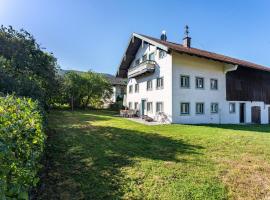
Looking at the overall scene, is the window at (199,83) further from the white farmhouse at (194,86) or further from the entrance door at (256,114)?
the entrance door at (256,114)

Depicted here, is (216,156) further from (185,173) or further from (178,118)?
(178,118)

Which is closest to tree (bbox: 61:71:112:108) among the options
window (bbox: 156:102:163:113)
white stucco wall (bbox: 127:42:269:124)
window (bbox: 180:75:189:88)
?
white stucco wall (bbox: 127:42:269:124)

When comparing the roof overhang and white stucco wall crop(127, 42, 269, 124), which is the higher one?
the roof overhang

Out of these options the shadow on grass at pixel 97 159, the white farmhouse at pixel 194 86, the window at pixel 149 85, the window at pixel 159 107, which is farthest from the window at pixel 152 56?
the shadow on grass at pixel 97 159

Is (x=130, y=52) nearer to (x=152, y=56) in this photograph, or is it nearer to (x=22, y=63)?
(x=152, y=56)

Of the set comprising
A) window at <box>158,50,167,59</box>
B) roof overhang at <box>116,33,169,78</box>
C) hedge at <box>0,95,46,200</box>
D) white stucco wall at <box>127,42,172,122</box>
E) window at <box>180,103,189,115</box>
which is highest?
roof overhang at <box>116,33,169,78</box>

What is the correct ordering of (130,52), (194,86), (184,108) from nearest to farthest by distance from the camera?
(184,108) < (194,86) < (130,52)

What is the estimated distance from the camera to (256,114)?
2516 centimetres

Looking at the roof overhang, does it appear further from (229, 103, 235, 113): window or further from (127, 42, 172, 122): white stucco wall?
(229, 103, 235, 113): window

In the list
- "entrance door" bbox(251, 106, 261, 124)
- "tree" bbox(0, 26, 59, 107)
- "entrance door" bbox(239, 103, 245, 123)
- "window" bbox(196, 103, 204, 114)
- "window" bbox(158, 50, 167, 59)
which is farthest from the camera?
"entrance door" bbox(251, 106, 261, 124)

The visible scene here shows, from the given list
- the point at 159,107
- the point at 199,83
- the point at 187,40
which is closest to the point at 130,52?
the point at 187,40

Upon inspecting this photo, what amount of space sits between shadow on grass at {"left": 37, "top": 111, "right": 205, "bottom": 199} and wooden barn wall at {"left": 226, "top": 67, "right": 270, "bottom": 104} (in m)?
13.9

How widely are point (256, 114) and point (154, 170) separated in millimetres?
22211

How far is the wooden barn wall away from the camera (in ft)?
75.9
